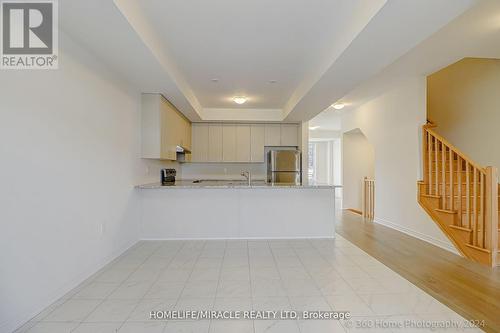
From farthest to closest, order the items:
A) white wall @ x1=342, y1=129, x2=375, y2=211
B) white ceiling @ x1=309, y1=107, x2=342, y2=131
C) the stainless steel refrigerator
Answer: white wall @ x1=342, y1=129, x2=375, y2=211 → white ceiling @ x1=309, y1=107, x2=342, y2=131 → the stainless steel refrigerator

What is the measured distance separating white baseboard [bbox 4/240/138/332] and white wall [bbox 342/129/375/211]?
235 inches

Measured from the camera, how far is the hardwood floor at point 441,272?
Result: 220cm

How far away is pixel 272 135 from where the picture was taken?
243 inches

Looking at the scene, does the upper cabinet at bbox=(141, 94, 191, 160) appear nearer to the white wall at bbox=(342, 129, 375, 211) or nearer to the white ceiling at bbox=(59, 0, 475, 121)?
the white ceiling at bbox=(59, 0, 475, 121)

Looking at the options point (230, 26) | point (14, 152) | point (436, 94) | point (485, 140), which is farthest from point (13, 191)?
point (436, 94)

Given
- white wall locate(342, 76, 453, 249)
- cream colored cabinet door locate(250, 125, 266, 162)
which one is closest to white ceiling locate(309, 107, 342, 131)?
white wall locate(342, 76, 453, 249)

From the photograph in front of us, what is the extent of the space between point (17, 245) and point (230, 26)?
98.2 inches

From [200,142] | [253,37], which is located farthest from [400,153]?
[200,142]

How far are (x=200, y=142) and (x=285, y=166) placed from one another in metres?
2.04

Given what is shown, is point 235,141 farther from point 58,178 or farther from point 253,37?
point 58,178

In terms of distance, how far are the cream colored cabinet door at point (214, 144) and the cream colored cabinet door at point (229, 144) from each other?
9 centimetres

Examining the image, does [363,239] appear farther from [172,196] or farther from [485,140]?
[172,196]

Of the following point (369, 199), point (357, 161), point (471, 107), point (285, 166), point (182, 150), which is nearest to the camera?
point (471, 107)

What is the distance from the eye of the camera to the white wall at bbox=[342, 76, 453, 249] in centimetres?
436
